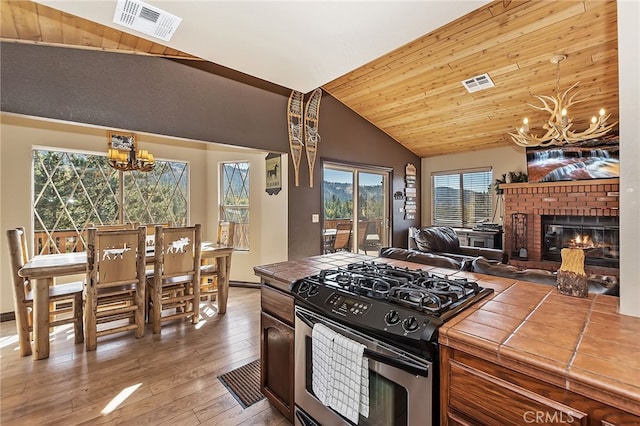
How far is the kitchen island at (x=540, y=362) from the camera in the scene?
725 millimetres

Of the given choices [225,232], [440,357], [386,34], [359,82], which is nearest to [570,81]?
[359,82]

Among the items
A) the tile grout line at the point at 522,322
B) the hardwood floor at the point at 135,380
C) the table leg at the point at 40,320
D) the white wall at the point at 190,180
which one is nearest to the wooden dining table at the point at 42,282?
the table leg at the point at 40,320

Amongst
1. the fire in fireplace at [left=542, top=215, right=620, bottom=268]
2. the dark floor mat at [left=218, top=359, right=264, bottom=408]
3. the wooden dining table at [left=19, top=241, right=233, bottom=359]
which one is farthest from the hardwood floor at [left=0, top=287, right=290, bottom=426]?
the fire in fireplace at [left=542, top=215, right=620, bottom=268]

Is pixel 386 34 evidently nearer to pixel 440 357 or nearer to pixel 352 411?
A: pixel 440 357

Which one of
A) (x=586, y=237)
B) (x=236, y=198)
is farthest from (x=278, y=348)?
(x=586, y=237)

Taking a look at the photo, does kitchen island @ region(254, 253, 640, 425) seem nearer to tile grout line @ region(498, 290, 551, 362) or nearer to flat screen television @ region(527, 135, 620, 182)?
tile grout line @ region(498, 290, 551, 362)

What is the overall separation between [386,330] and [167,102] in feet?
9.90

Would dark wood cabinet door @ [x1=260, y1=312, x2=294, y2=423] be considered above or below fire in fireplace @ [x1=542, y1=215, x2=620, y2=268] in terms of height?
below

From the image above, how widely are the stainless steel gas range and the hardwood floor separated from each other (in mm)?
729

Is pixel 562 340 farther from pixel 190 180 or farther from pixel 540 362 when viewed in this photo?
pixel 190 180

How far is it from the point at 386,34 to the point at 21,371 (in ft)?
12.7

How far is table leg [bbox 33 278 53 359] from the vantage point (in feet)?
8.11

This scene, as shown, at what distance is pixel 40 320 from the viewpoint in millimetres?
2484

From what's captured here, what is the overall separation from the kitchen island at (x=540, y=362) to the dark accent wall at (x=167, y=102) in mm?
3093
